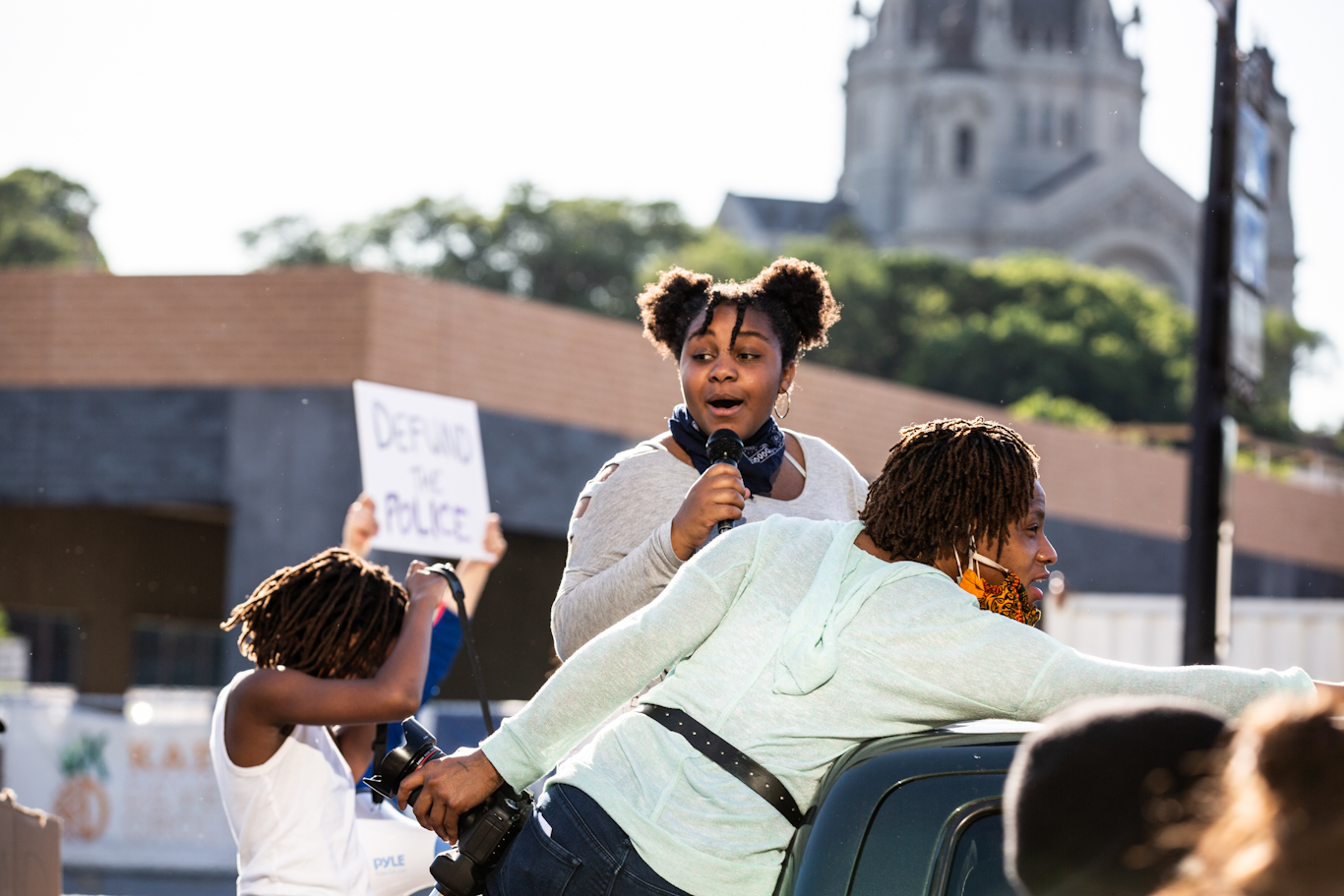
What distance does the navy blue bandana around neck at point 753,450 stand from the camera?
10.2 feet

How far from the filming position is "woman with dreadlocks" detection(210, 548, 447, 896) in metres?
3.09

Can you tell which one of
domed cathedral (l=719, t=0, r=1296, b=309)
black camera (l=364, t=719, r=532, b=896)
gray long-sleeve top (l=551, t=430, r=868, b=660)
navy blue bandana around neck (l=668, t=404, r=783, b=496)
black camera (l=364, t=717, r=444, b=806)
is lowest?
black camera (l=364, t=719, r=532, b=896)

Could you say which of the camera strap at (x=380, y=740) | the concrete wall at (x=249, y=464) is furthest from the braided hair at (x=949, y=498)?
the concrete wall at (x=249, y=464)

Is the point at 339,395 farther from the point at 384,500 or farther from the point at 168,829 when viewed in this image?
the point at 384,500

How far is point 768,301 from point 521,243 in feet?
257

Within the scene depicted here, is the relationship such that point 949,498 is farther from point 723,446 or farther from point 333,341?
point 333,341

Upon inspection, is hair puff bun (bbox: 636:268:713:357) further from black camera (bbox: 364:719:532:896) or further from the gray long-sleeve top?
black camera (bbox: 364:719:532:896)

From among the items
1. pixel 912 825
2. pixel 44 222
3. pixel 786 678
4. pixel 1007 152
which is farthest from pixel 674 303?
pixel 1007 152

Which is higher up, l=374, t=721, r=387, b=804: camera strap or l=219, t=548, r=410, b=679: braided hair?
l=219, t=548, r=410, b=679: braided hair

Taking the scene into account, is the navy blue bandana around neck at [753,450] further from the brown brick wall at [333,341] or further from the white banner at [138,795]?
the brown brick wall at [333,341]

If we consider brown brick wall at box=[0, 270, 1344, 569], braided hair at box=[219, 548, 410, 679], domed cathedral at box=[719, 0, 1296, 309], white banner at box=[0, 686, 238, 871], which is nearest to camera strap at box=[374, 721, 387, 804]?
braided hair at box=[219, 548, 410, 679]

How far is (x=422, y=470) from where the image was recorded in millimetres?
6121

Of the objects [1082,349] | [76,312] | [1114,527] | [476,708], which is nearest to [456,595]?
[476,708]

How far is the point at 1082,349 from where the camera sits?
224ft
